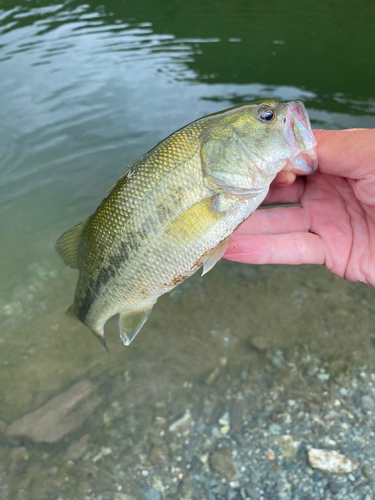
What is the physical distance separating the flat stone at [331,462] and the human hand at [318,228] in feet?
5.02

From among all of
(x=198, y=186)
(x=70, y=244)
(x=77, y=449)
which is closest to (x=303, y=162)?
(x=198, y=186)

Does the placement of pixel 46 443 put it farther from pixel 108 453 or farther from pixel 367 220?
pixel 367 220

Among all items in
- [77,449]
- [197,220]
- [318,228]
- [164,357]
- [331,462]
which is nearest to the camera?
[197,220]

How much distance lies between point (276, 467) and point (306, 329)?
1.62 metres

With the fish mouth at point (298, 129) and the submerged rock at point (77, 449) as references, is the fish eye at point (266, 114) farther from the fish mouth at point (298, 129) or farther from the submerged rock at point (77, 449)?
the submerged rock at point (77, 449)

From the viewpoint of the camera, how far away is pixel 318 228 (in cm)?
326

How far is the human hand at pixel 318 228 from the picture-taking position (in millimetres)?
3033

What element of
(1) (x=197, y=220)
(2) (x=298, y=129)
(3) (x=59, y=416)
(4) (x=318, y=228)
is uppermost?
(2) (x=298, y=129)

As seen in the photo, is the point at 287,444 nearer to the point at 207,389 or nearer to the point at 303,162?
the point at 207,389

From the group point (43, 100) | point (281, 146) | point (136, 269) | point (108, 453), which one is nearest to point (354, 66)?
point (43, 100)

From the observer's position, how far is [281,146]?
2.34 meters

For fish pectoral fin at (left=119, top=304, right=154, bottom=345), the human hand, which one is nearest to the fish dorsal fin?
fish pectoral fin at (left=119, top=304, right=154, bottom=345)

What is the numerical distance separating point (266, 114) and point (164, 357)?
293 centimetres

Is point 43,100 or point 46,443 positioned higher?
point 43,100
